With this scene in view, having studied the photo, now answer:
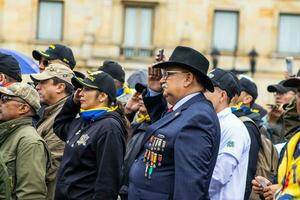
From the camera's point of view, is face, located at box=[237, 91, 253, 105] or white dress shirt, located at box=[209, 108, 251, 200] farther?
face, located at box=[237, 91, 253, 105]

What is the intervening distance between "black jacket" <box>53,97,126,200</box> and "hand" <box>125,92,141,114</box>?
2136 mm

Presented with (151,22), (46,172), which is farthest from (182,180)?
(151,22)

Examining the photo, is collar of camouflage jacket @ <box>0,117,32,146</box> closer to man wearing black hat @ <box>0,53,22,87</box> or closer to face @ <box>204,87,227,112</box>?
man wearing black hat @ <box>0,53,22,87</box>

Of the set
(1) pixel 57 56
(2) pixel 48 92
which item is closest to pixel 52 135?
(2) pixel 48 92

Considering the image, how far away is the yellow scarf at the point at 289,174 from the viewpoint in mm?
5812

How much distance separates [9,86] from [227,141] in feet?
6.67

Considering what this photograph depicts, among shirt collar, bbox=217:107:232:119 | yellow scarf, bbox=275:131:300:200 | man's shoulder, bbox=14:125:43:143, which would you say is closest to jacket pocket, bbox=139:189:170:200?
yellow scarf, bbox=275:131:300:200

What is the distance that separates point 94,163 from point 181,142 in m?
1.54

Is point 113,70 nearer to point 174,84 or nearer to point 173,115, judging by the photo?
point 174,84

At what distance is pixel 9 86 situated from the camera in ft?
26.5

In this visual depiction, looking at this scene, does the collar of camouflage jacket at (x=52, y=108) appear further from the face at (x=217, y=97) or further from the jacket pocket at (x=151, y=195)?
the jacket pocket at (x=151, y=195)

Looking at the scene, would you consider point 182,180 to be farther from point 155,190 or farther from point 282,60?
point 282,60

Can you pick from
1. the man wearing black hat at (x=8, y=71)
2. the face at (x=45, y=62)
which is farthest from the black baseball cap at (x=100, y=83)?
the face at (x=45, y=62)

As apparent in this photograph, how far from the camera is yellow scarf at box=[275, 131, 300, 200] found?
5812mm
